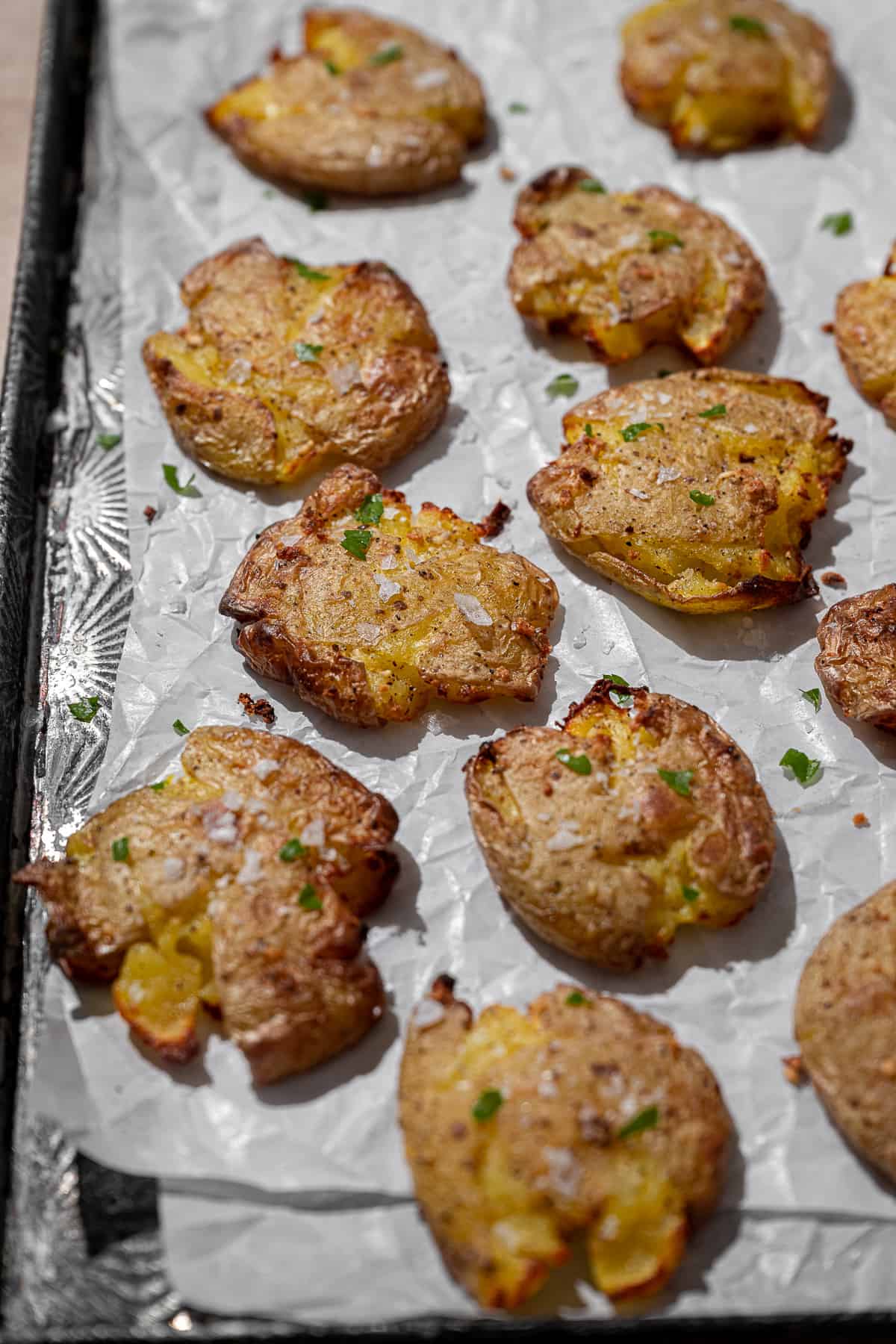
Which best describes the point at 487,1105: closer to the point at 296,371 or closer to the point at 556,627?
the point at 556,627

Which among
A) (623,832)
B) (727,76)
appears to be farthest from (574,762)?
(727,76)

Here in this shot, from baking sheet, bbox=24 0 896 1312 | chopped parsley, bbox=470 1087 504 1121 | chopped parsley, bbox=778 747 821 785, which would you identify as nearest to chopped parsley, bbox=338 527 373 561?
baking sheet, bbox=24 0 896 1312

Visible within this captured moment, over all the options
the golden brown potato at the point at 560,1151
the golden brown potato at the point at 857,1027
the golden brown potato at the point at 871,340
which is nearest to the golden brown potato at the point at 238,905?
the golden brown potato at the point at 560,1151

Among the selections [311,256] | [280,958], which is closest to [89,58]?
[311,256]

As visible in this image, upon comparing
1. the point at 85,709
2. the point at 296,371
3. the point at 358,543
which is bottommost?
the point at 85,709

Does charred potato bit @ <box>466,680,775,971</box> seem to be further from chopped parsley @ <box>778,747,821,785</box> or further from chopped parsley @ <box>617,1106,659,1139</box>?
chopped parsley @ <box>617,1106,659,1139</box>

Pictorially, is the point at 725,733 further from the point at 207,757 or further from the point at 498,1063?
the point at 207,757
